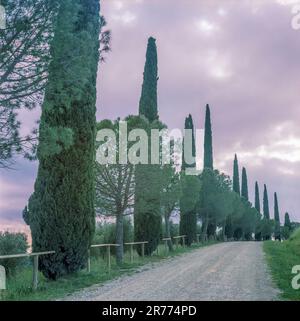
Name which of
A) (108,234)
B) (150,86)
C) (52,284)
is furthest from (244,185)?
(52,284)

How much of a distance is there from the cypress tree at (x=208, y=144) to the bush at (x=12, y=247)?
38.7 metres

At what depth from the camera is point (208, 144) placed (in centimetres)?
5397

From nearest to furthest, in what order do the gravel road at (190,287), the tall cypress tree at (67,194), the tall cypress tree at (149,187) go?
the gravel road at (190,287) < the tall cypress tree at (67,194) < the tall cypress tree at (149,187)

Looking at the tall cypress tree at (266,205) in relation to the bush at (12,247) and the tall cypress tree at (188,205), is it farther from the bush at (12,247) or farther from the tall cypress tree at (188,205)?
the bush at (12,247)

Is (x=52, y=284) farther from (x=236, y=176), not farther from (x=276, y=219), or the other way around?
(x=276, y=219)

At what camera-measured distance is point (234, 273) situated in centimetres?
1456

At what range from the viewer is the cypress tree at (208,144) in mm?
53188

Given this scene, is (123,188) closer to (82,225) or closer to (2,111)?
(82,225)

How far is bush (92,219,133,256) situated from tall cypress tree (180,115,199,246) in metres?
5.07

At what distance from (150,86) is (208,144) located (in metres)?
27.4

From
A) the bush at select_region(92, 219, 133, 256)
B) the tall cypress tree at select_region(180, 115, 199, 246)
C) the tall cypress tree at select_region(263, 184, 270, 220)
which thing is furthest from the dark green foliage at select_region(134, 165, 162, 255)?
the tall cypress tree at select_region(263, 184, 270, 220)

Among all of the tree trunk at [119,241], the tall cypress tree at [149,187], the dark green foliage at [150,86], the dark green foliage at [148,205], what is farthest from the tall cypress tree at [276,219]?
the tree trunk at [119,241]

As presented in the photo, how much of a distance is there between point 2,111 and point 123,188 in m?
10.2

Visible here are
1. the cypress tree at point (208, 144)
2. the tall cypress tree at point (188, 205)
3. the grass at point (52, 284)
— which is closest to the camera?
the grass at point (52, 284)
